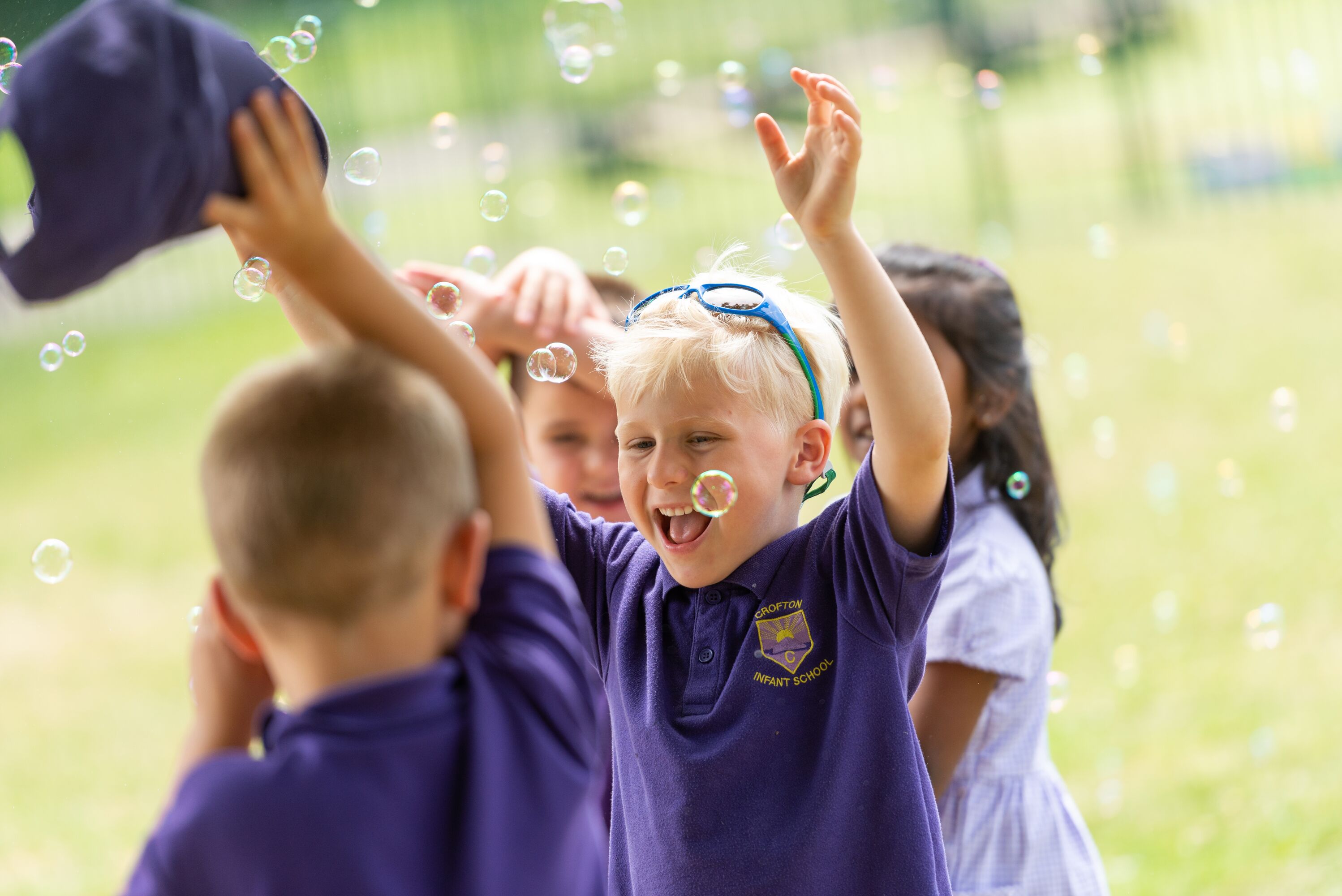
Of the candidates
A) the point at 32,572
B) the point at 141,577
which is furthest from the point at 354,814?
the point at 32,572

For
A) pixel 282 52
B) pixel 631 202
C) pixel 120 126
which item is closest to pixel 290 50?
pixel 282 52

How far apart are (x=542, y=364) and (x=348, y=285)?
0.90 m

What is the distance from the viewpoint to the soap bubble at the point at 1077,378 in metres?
7.44

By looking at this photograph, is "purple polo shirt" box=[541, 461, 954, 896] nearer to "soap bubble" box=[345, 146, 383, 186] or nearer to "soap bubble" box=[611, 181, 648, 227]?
"soap bubble" box=[345, 146, 383, 186]

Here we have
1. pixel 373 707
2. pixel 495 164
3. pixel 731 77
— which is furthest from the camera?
pixel 495 164

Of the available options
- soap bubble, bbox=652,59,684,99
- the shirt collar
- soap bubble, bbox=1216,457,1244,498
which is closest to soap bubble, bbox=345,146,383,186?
the shirt collar

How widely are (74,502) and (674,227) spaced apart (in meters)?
4.67

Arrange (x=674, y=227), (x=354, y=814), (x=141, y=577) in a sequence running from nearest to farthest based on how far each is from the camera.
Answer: (x=354, y=814) → (x=141, y=577) → (x=674, y=227)

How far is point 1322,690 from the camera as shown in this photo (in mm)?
4312

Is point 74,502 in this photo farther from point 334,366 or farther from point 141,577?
point 334,366

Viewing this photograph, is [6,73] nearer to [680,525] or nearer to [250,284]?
[250,284]

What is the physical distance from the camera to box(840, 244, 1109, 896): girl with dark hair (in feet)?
6.05

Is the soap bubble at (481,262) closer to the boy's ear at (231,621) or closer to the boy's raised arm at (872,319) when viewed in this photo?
the boy's raised arm at (872,319)

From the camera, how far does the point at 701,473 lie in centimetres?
→ 154
